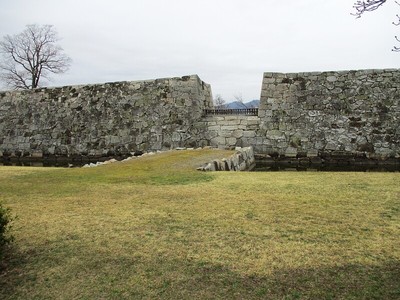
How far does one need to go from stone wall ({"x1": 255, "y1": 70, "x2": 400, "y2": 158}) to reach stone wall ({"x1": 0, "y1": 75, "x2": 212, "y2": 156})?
313 cm

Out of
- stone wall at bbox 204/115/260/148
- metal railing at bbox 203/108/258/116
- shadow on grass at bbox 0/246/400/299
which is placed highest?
metal railing at bbox 203/108/258/116

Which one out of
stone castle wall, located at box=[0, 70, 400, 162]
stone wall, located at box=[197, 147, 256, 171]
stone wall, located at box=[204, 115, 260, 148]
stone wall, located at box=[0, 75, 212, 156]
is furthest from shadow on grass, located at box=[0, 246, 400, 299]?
stone wall, located at box=[0, 75, 212, 156]

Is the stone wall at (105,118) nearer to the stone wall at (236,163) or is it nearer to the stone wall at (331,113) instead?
the stone wall at (236,163)

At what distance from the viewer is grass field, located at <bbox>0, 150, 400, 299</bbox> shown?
3637 mm

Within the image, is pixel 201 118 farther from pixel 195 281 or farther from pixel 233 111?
pixel 195 281

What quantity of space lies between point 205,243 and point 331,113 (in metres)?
11.2

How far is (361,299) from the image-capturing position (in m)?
3.31

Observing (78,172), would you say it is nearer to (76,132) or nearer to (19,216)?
(19,216)

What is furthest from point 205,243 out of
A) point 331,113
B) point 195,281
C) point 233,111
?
point 233,111

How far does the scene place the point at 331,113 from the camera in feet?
46.4

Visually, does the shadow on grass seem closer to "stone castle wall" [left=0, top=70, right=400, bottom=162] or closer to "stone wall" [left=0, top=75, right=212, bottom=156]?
"stone castle wall" [left=0, top=70, right=400, bottom=162]

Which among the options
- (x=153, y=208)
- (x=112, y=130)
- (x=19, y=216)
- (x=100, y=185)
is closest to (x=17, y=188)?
(x=100, y=185)

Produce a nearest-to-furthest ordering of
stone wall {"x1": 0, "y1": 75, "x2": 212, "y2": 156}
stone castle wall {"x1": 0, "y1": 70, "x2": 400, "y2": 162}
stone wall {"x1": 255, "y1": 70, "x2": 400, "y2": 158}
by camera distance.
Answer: stone wall {"x1": 255, "y1": 70, "x2": 400, "y2": 158} < stone castle wall {"x1": 0, "y1": 70, "x2": 400, "y2": 162} < stone wall {"x1": 0, "y1": 75, "x2": 212, "y2": 156}

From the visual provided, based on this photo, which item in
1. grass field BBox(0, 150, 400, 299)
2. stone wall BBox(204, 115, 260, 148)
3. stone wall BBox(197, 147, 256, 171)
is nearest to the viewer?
grass field BBox(0, 150, 400, 299)
